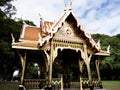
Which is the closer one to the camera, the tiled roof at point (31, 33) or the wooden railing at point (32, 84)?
the wooden railing at point (32, 84)

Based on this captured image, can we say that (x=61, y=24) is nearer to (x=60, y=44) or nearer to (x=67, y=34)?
(x=67, y=34)

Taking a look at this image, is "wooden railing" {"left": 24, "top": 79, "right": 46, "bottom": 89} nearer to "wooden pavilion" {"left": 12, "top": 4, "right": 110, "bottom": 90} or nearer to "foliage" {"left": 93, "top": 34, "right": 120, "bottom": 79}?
"wooden pavilion" {"left": 12, "top": 4, "right": 110, "bottom": 90}

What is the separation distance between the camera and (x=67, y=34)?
13.6 m

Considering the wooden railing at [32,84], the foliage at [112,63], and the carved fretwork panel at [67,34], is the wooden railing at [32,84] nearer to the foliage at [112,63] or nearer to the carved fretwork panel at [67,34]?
the carved fretwork panel at [67,34]

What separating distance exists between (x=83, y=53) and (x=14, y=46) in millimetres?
5000

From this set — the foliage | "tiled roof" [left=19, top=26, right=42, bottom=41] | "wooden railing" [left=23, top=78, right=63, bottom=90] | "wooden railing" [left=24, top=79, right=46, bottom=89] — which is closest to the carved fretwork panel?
"tiled roof" [left=19, top=26, right=42, bottom=41]

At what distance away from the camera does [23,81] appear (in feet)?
40.0

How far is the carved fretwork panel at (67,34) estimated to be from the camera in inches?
520

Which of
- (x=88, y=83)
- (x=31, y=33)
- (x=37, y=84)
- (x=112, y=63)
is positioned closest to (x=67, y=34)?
(x=31, y=33)

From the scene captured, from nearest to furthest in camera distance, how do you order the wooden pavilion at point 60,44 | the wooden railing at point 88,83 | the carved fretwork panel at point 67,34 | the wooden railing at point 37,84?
the wooden railing at point 37,84 < the wooden pavilion at point 60,44 < the carved fretwork panel at point 67,34 < the wooden railing at point 88,83

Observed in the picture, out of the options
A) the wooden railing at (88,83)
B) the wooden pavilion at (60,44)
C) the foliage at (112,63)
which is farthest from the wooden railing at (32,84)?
the foliage at (112,63)

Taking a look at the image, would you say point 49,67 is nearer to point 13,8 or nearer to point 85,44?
point 85,44

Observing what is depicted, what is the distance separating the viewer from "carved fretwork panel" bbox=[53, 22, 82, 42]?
520 inches

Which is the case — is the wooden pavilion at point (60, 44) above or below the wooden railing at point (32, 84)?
above
